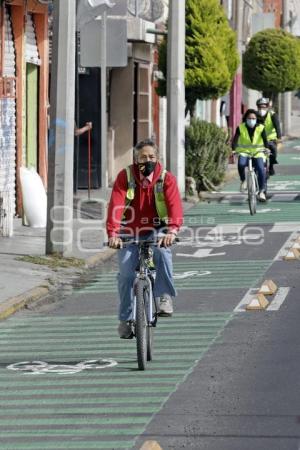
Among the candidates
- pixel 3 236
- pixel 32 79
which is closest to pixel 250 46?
pixel 32 79

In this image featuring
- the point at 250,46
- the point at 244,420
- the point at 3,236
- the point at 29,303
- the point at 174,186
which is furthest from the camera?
the point at 250,46

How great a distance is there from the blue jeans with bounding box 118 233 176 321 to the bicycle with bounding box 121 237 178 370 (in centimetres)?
6

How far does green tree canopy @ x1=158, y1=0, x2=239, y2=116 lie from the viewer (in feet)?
109

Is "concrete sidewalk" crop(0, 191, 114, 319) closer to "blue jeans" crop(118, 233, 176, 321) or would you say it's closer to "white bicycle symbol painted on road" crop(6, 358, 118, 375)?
"white bicycle symbol painted on road" crop(6, 358, 118, 375)

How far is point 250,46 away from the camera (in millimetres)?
52500

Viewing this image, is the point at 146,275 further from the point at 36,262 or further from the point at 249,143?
the point at 249,143

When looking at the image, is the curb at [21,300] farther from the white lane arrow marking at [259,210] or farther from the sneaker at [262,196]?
the sneaker at [262,196]

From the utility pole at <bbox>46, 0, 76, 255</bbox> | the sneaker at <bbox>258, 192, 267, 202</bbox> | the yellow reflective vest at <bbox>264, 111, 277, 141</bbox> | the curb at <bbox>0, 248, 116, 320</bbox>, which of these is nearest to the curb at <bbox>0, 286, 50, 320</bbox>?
the curb at <bbox>0, 248, 116, 320</bbox>

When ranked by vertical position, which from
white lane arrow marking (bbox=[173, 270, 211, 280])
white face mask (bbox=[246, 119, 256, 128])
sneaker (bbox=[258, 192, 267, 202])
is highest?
white face mask (bbox=[246, 119, 256, 128])

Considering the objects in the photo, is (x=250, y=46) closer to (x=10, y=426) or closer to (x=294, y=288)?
(x=294, y=288)

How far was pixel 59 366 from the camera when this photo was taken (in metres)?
12.8

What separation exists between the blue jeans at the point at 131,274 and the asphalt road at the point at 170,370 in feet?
1.63

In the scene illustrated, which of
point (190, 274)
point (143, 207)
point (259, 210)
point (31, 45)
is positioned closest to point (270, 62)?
point (259, 210)

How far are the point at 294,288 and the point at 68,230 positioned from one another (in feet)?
13.6
